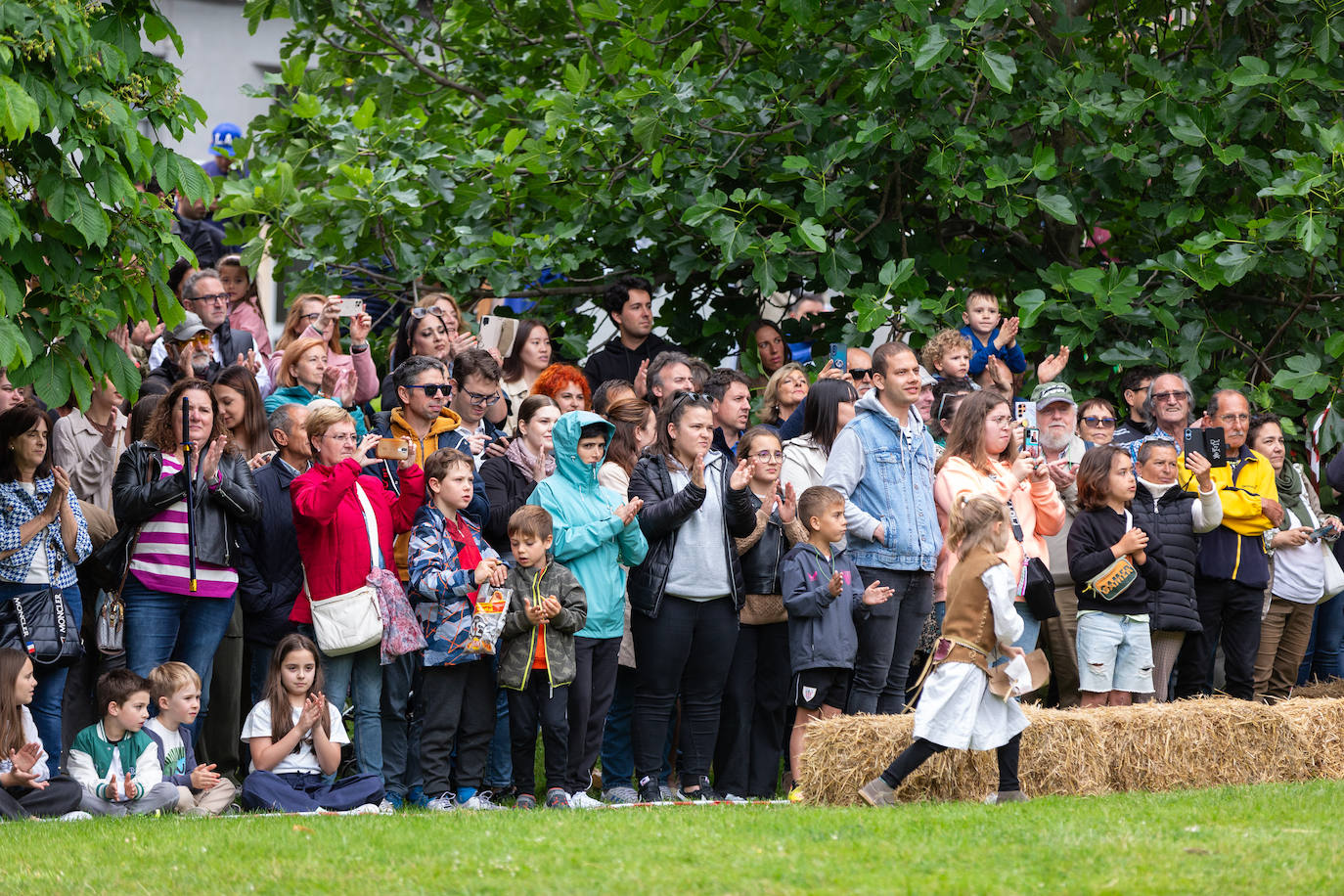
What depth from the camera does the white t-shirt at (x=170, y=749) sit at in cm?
845

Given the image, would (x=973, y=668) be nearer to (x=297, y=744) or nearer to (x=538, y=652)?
(x=538, y=652)

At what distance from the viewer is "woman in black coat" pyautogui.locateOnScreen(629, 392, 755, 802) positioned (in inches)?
358

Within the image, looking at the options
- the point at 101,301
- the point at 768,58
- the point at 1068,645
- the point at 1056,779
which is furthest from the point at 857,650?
the point at 768,58

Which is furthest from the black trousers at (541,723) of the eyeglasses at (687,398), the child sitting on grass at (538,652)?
the eyeglasses at (687,398)

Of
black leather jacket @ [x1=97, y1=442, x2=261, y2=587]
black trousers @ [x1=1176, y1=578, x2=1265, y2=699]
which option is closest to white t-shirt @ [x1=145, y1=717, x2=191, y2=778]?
black leather jacket @ [x1=97, y1=442, x2=261, y2=587]

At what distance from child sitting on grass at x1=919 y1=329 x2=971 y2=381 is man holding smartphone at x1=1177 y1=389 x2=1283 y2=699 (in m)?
1.59

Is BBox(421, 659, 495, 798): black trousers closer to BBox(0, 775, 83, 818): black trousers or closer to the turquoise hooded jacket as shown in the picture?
the turquoise hooded jacket

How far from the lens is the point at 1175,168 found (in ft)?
39.4

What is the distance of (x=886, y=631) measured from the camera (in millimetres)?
9375

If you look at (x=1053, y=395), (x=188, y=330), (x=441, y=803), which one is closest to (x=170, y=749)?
(x=441, y=803)

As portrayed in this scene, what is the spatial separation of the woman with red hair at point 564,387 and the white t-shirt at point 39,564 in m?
3.35

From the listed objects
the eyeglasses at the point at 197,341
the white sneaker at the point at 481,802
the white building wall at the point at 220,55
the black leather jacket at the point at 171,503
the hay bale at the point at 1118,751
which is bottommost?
the white sneaker at the point at 481,802

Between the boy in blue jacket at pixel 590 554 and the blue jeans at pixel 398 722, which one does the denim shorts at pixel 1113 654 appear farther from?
the blue jeans at pixel 398 722

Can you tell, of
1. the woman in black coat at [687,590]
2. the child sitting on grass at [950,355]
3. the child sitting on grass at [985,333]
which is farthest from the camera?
the child sitting on grass at [985,333]
